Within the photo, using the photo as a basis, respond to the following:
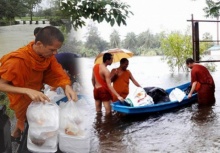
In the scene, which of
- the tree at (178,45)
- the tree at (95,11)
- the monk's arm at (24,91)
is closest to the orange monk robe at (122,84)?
the tree at (95,11)

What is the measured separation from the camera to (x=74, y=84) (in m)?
3.17

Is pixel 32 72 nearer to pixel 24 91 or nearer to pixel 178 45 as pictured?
pixel 24 91

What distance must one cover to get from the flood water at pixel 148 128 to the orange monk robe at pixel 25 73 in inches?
14.4

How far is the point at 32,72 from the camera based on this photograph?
2.36 meters

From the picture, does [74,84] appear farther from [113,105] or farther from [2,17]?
[113,105]

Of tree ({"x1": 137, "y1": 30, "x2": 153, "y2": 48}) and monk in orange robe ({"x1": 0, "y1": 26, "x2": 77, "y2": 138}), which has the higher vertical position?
tree ({"x1": 137, "y1": 30, "x2": 153, "y2": 48})

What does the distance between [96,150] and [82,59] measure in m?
1.35

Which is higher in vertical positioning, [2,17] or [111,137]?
[2,17]

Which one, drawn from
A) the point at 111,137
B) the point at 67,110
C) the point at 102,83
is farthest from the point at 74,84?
the point at 102,83

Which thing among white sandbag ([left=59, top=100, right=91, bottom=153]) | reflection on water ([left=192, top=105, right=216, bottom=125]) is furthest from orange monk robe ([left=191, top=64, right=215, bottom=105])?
white sandbag ([left=59, top=100, right=91, bottom=153])

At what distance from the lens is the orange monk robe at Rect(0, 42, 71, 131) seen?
2.23 m

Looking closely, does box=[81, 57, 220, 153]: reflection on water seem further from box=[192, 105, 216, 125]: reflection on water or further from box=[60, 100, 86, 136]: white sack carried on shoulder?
box=[60, 100, 86, 136]: white sack carried on shoulder

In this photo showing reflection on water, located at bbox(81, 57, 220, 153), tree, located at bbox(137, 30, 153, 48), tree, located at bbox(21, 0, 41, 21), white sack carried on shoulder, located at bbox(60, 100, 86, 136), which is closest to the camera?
white sack carried on shoulder, located at bbox(60, 100, 86, 136)

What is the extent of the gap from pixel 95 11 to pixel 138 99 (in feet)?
9.31
